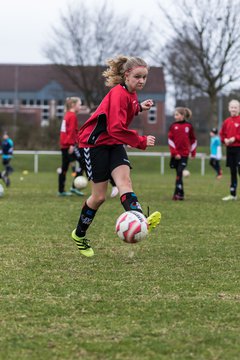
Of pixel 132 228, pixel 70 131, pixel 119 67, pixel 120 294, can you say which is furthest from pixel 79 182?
pixel 120 294

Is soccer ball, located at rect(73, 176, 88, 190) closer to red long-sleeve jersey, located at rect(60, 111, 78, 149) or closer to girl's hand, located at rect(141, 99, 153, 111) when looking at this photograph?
red long-sleeve jersey, located at rect(60, 111, 78, 149)

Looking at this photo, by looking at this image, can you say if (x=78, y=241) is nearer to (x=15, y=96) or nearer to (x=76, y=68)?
(x=76, y=68)

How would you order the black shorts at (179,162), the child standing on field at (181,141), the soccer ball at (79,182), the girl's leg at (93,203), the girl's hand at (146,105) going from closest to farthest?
the girl's leg at (93,203) < the girl's hand at (146,105) < the child standing on field at (181,141) < the black shorts at (179,162) < the soccer ball at (79,182)

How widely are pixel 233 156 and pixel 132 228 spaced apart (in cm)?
745

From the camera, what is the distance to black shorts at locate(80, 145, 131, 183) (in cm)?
627

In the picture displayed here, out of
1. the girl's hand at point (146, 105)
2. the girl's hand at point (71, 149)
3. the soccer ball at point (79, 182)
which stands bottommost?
the soccer ball at point (79, 182)

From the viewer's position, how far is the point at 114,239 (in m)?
7.62

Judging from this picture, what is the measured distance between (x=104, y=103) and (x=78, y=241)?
134 cm

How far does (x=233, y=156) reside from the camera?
1274 cm

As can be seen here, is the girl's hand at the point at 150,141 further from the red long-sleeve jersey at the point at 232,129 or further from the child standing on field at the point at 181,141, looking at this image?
the child standing on field at the point at 181,141

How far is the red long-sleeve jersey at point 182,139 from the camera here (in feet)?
42.8

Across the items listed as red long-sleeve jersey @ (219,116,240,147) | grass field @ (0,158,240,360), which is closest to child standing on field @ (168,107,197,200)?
red long-sleeve jersey @ (219,116,240,147)

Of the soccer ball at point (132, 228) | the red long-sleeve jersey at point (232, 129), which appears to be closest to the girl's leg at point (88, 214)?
the soccer ball at point (132, 228)

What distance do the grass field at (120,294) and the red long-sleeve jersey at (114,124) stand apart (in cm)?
107
